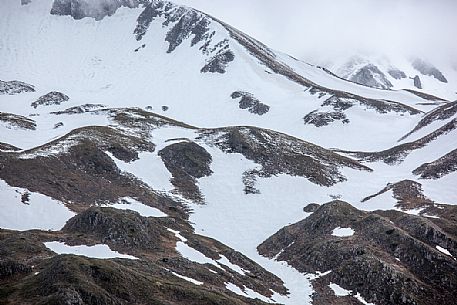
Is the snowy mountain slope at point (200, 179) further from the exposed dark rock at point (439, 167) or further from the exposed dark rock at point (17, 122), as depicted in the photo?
the exposed dark rock at point (17, 122)

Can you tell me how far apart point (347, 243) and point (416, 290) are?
11.8 m

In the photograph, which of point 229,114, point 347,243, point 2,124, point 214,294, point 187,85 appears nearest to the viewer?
point 214,294

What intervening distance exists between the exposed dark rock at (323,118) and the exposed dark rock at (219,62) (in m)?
49.6

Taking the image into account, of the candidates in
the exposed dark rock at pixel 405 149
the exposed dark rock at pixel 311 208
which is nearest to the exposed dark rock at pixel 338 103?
the exposed dark rock at pixel 405 149

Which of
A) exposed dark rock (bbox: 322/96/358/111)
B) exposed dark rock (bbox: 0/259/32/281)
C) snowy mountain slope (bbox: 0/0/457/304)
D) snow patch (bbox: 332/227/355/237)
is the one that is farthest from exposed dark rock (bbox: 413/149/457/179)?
exposed dark rock (bbox: 0/259/32/281)

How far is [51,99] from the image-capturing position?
156750 millimetres

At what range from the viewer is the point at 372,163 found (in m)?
109

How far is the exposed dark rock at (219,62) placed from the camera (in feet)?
605

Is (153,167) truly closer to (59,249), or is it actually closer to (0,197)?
(0,197)

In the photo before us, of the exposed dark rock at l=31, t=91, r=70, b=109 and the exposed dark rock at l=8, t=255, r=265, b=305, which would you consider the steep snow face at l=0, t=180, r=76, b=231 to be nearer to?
the exposed dark rock at l=8, t=255, r=265, b=305

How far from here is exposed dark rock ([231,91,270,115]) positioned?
6166 inches

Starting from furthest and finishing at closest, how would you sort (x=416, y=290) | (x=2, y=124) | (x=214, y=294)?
1. (x=2, y=124)
2. (x=416, y=290)
3. (x=214, y=294)

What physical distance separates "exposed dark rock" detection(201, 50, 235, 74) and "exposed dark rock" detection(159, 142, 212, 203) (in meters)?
88.9

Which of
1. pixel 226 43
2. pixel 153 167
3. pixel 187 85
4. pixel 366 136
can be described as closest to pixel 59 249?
pixel 153 167
